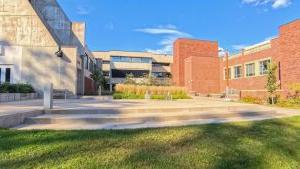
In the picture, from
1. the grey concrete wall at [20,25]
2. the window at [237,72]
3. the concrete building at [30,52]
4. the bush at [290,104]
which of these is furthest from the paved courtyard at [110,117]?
the window at [237,72]

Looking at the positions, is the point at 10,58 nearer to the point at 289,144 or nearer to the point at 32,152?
the point at 32,152

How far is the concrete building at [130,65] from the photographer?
2255 inches

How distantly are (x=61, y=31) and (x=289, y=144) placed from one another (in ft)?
94.4

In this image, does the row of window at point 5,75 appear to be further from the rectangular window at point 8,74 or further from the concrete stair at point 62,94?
the concrete stair at point 62,94

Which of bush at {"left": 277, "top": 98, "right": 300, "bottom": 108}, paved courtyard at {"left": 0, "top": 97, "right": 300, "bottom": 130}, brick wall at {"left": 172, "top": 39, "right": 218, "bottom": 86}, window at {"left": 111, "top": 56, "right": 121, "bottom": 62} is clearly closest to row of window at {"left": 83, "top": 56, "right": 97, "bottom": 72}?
brick wall at {"left": 172, "top": 39, "right": 218, "bottom": 86}

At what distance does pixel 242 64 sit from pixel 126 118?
30669mm

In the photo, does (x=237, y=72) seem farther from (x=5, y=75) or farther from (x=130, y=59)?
(x=5, y=75)

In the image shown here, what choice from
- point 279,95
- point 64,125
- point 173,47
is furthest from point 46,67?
point 173,47

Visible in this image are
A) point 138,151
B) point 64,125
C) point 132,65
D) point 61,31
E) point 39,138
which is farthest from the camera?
point 132,65

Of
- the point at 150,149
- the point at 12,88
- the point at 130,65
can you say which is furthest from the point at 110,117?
the point at 130,65

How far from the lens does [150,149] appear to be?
4805 millimetres

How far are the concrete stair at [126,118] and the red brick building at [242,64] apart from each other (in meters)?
15.4

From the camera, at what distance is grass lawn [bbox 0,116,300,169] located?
4121mm

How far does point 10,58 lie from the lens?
2114cm
